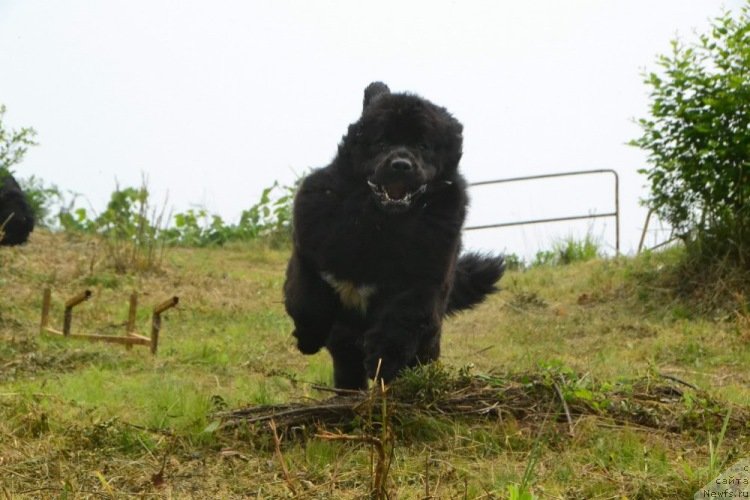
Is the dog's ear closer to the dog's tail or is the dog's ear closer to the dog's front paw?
the dog's front paw

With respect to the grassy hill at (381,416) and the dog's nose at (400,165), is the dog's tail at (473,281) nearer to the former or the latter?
the grassy hill at (381,416)

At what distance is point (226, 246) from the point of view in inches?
696

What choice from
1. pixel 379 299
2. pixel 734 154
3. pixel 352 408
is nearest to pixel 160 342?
pixel 379 299

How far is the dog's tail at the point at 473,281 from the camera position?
832 centimetres

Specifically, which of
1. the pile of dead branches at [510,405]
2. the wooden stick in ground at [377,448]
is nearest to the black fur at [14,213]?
the pile of dead branches at [510,405]

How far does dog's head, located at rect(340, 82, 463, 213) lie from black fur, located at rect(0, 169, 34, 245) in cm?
745

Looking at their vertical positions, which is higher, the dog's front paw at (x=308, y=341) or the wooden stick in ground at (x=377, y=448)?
the dog's front paw at (x=308, y=341)

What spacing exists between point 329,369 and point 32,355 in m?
2.05

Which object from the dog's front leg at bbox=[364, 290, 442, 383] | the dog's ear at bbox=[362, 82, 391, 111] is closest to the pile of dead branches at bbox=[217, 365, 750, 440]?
the dog's front leg at bbox=[364, 290, 442, 383]

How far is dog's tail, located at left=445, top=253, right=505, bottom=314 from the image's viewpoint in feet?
27.3

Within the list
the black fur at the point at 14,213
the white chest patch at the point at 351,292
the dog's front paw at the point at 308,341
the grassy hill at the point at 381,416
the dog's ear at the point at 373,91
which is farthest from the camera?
the black fur at the point at 14,213

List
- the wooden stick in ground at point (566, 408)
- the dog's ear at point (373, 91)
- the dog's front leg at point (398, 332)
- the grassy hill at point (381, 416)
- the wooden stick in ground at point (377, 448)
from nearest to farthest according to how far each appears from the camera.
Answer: the wooden stick in ground at point (377, 448), the grassy hill at point (381, 416), the wooden stick in ground at point (566, 408), the dog's front leg at point (398, 332), the dog's ear at point (373, 91)

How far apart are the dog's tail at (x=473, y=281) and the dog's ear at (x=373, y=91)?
1546mm

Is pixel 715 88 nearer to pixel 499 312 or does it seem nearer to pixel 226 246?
pixel 499 312
